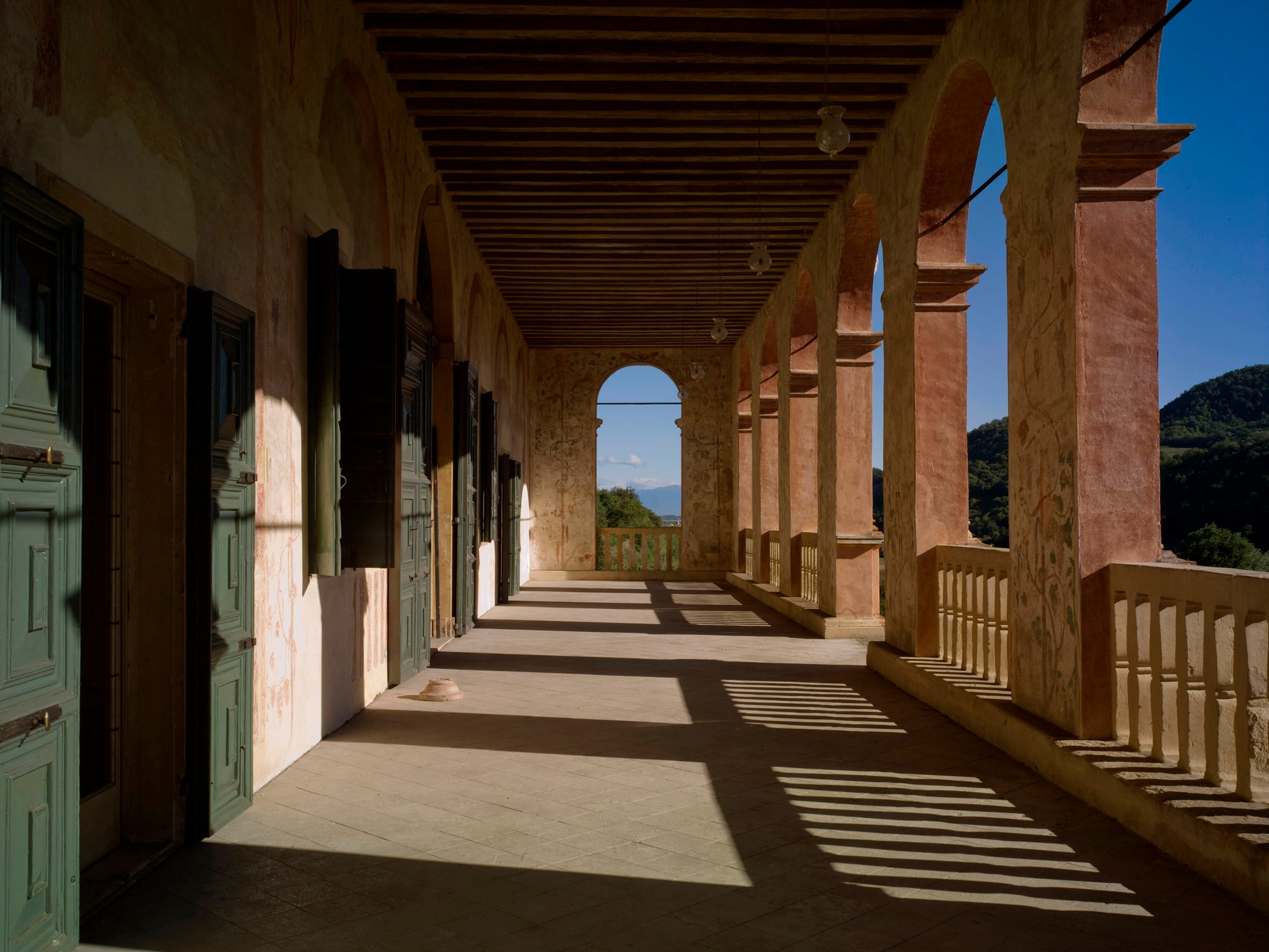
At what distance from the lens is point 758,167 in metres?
9.52

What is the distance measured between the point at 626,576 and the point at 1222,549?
1158 cm

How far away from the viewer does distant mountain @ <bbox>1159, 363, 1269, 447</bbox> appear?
16.2 m

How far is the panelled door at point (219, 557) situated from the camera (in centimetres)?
394

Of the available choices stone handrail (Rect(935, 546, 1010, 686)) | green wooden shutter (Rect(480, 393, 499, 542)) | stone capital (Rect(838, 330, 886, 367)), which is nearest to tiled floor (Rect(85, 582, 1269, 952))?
stone handrail (Rect(935, 546, 1010, 686))

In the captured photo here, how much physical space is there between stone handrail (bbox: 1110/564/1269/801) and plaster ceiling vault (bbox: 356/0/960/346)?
4.15m

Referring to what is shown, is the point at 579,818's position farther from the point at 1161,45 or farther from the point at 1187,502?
the point at 1187,502

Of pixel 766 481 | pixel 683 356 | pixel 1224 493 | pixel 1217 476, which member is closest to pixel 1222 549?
pixel 1224 493

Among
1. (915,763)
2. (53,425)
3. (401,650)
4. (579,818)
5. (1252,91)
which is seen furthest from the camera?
(1252,91)

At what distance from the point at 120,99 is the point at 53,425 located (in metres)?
1.25

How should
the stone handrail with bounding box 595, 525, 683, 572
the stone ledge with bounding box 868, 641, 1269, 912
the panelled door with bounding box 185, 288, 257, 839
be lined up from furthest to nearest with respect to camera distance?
the stone handrail with bounding box 595, 525, 683, 572
the panelled door with bounding box 185, 288, 257, 839
the stone ledge with bounding box 868, 641, 1269, 912

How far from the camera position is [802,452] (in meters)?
13.3

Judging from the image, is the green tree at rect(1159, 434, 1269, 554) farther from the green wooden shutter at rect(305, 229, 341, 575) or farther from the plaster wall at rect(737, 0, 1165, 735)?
the green wooden shutter at rect(305, 229, 341, 575)

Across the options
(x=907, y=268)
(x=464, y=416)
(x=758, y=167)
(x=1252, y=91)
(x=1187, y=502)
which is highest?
(x=1252, y=91)

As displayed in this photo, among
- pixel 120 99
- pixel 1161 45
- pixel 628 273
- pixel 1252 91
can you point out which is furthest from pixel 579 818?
pixel 1252 91
